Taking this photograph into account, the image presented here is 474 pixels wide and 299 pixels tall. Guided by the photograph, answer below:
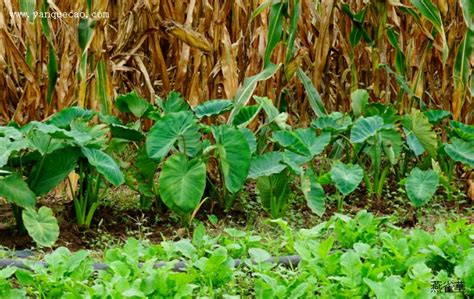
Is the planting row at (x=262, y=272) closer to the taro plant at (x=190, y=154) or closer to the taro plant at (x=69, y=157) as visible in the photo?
the taro plant at (x=190, y=154)

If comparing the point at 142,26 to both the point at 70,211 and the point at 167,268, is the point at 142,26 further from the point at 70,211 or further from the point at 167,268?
the point at 167,268

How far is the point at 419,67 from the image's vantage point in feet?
16.4

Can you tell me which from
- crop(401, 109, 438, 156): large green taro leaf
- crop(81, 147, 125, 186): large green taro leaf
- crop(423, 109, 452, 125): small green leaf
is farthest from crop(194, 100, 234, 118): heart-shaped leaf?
crop(423, 109, 452, 125): small green leaf

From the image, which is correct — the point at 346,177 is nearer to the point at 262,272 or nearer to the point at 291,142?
the point at 291,142

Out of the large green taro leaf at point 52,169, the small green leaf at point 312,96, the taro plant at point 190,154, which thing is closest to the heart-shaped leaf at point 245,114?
the taro plant at point 190,154

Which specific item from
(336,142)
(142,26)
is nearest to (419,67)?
(336,142)

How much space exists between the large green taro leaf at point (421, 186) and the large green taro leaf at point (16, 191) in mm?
1832

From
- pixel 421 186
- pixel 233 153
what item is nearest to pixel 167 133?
pixel 233 153

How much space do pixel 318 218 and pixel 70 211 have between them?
1236 mm

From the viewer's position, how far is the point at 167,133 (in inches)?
151

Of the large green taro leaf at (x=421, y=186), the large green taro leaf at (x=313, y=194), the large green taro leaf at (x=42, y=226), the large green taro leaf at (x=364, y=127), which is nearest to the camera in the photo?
the large green taro leaf at (x=42, y=226)

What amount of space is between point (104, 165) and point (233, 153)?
60cm

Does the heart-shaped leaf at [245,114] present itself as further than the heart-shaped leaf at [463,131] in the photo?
No

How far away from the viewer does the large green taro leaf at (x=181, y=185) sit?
3.71 m
